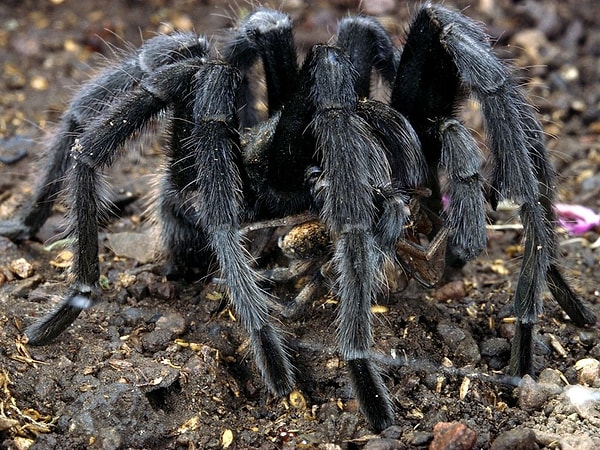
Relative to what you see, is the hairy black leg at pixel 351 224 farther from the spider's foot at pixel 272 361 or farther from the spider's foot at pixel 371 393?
the spider's foot at pixel 272 361

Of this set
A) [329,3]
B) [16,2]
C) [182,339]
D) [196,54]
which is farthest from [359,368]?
[16,2]

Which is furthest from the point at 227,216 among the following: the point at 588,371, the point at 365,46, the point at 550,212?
the point at 588,371

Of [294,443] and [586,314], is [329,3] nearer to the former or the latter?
[586,314]

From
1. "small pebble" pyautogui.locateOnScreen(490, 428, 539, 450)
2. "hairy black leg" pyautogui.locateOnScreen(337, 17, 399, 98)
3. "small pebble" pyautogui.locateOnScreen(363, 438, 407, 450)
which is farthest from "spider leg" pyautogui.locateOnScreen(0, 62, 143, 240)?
"small pebble" pyautogui.locateOnScreen(490, 428, 539, 450)

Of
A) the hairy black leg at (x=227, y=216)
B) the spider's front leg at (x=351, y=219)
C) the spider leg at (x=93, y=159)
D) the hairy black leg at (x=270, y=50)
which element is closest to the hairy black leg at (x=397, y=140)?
the spider's front leg at (x=351, y=219)

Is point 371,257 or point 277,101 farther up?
point 277,101

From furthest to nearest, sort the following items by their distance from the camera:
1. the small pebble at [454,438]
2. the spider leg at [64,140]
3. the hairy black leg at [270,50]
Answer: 1. the spider leg at [64,140]
2. the hairy black leg at [270,50]
3. the small pebble at [454,438]
